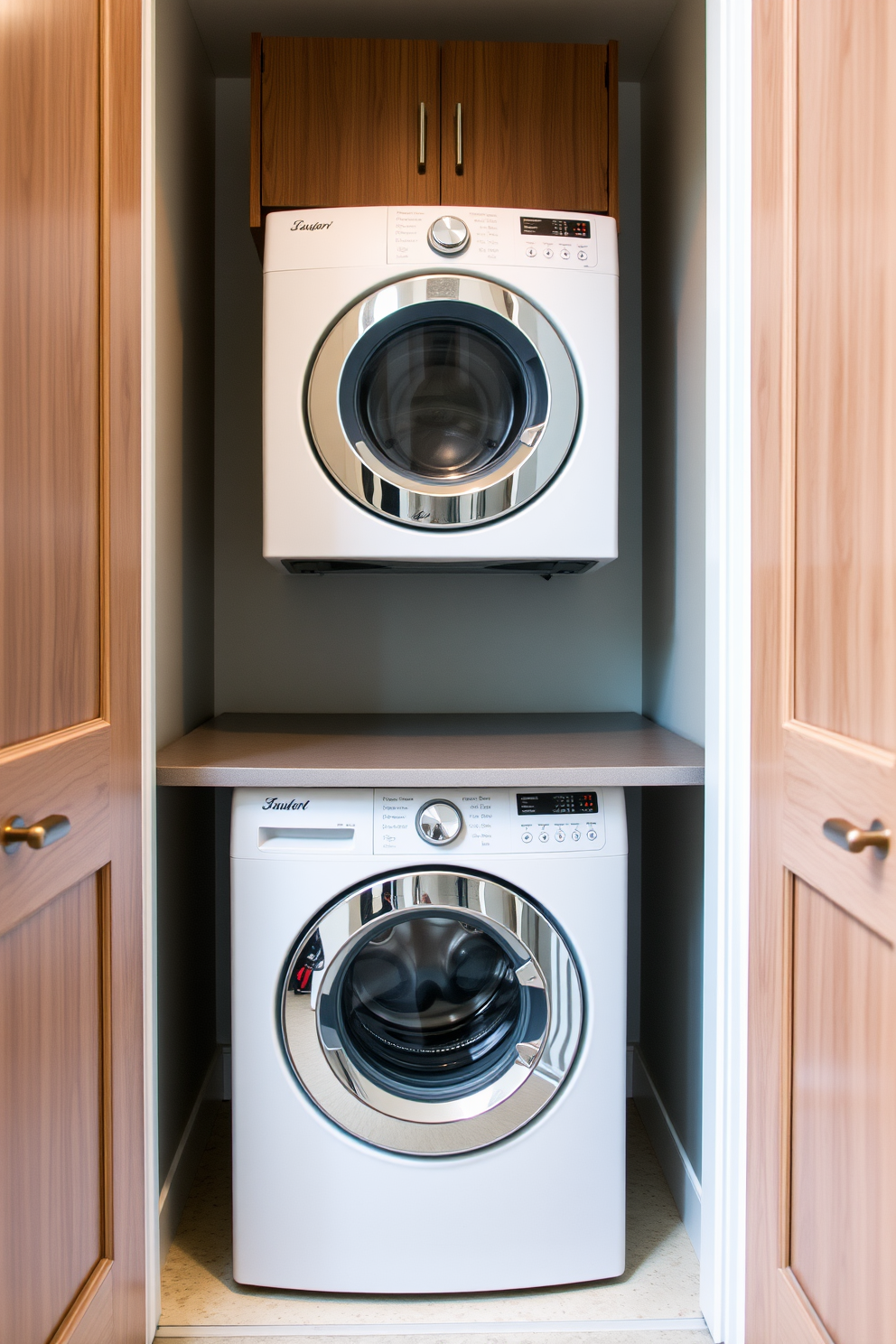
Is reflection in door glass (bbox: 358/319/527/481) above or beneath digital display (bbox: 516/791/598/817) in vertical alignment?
above

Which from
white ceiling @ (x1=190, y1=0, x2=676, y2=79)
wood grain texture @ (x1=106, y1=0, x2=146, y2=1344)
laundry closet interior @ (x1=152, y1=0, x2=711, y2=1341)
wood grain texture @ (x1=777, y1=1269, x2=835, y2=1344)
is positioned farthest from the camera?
white ceiling @ (x1=190, y1=0, x2=676, y2=79)

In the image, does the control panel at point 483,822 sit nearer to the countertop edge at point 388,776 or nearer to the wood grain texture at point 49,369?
the countertop edge at point 388,776

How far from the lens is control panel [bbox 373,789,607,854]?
4.68 ft

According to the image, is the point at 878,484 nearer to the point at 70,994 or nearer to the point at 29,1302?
the point at 70,994

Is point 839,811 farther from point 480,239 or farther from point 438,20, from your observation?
point 438,20

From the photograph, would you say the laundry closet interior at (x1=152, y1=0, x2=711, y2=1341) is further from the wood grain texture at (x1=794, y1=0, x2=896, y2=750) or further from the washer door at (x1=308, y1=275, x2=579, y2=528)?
the wood grain texture at (x1=794, y1=0, x2=896, y2=750)

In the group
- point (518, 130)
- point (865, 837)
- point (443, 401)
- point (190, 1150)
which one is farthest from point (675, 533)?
point (190, 1150)

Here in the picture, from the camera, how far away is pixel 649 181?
6.56 feet

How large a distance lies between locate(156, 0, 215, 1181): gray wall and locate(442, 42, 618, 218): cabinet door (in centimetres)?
51

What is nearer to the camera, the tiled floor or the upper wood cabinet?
the tiled floor

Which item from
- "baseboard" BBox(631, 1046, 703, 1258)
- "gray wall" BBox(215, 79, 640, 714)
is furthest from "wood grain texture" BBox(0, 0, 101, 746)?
"baseboard" BBox(631, 1046, 703, 1258)

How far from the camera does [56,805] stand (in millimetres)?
1014

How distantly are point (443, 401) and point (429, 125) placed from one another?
0.49 metres

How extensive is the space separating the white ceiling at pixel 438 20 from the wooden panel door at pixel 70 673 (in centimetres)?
71
